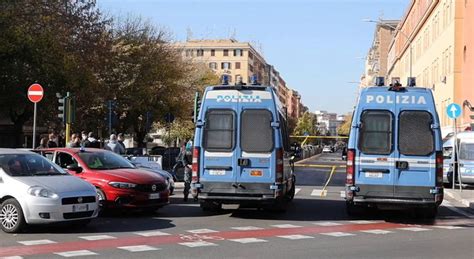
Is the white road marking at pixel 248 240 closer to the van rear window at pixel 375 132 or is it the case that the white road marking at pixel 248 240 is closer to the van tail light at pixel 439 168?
the van rear window at pixel 375 132

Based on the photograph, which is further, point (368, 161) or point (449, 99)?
point (449, 99)

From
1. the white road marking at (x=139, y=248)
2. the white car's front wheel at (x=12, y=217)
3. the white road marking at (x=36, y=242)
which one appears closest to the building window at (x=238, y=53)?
the white car's front wheel at (x=12, y=217)

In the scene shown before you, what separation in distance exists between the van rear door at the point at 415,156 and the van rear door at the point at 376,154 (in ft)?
0.56

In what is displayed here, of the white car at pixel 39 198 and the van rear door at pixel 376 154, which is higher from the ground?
the van rear door at pixel 376 154

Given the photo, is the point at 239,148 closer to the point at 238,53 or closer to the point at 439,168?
the point at 439,168

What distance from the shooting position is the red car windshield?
47.7 feet

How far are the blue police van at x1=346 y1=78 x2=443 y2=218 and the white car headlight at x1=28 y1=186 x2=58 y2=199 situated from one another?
617 cm

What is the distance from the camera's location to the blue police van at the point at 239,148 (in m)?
14.0

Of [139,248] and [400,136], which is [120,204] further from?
[400,136]

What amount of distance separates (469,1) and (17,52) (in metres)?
30.5

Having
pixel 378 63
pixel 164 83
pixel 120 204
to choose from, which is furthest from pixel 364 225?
pixel 378 63

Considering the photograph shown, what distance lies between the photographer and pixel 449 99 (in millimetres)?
51156

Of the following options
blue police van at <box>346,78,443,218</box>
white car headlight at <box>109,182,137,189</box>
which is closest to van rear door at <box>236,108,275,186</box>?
blue police van at <box>346,78,443,218</box>

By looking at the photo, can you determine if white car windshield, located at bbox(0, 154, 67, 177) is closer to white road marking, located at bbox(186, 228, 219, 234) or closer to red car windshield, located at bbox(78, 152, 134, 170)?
red car windshield, located at bbox(78, 152, 134, 170)
